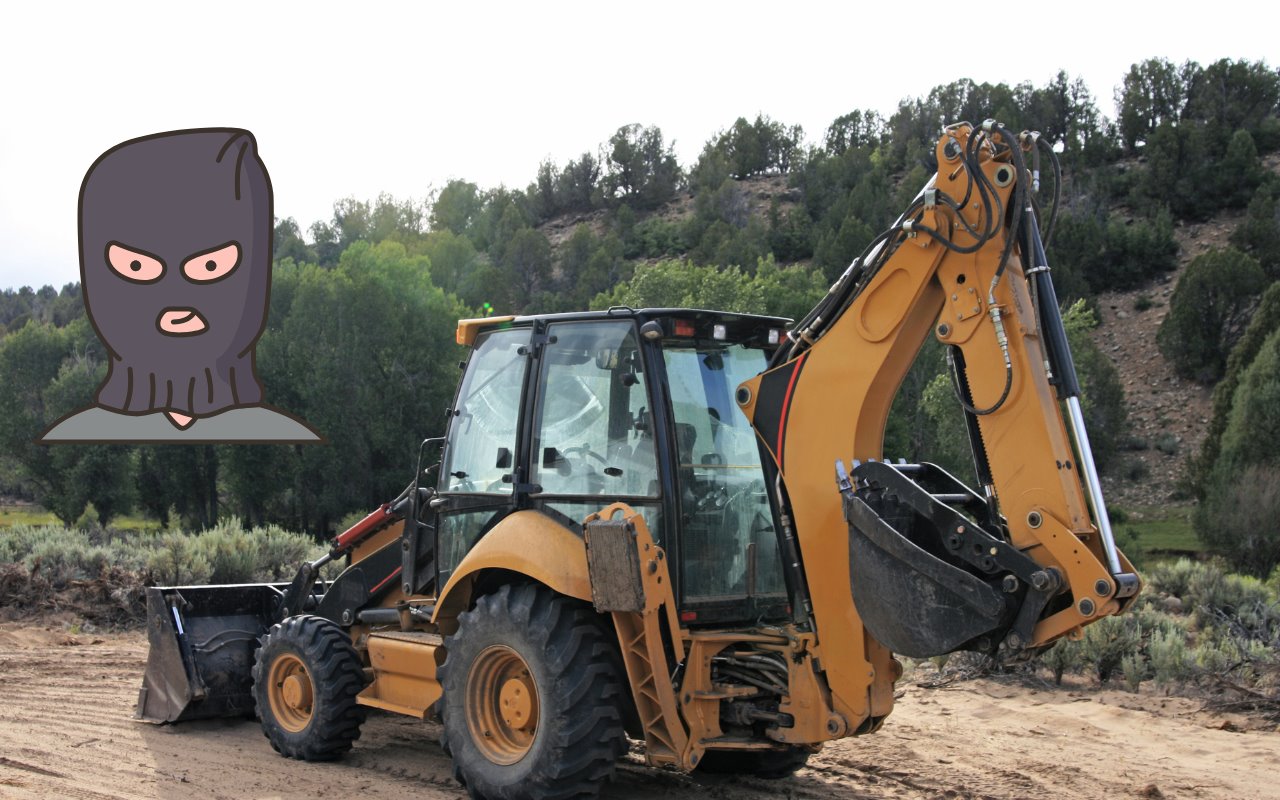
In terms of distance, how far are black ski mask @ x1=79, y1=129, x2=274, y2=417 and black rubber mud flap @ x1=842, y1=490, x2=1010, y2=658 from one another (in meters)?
9.63

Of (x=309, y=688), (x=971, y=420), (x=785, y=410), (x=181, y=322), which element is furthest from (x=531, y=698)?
(x=181, y=322)

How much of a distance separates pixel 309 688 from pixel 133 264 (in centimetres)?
725

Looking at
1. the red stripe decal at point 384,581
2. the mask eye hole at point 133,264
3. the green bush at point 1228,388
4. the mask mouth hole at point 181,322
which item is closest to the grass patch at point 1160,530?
the green bush at point 1228,388

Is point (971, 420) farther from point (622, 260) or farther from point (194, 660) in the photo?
point (622, 260)

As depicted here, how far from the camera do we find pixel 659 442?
5793 millimetres

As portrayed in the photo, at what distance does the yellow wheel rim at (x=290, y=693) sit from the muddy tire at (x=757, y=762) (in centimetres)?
253

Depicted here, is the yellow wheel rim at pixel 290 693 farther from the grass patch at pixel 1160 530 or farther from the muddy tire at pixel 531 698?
the grass patch at pixel 1160 530

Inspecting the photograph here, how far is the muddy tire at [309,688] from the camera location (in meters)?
7.17

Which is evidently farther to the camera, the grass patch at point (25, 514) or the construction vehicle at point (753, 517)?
the grass patch at point (25, 514)

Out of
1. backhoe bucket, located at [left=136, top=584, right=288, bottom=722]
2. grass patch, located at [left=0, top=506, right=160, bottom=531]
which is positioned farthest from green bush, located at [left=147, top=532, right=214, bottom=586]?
grass patch, located at [left=0, top=506, right=160, bottom=531]

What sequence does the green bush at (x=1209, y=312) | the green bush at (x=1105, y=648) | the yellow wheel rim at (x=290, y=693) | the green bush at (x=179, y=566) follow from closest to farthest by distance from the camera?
the yellow wheel rim at (x=290, y=693) → the green bush at (x=1105, y=648) → the green bush at (x=179, y=566) → the green bush at (x=1209, y=312)

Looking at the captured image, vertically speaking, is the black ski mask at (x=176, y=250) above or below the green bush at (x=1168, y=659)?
above

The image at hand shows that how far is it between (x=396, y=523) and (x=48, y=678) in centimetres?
410

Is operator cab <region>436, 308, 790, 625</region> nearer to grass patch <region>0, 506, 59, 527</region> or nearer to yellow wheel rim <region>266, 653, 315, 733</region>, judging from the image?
yellow wheel rim <region>266, 653, 315, 733</region>
